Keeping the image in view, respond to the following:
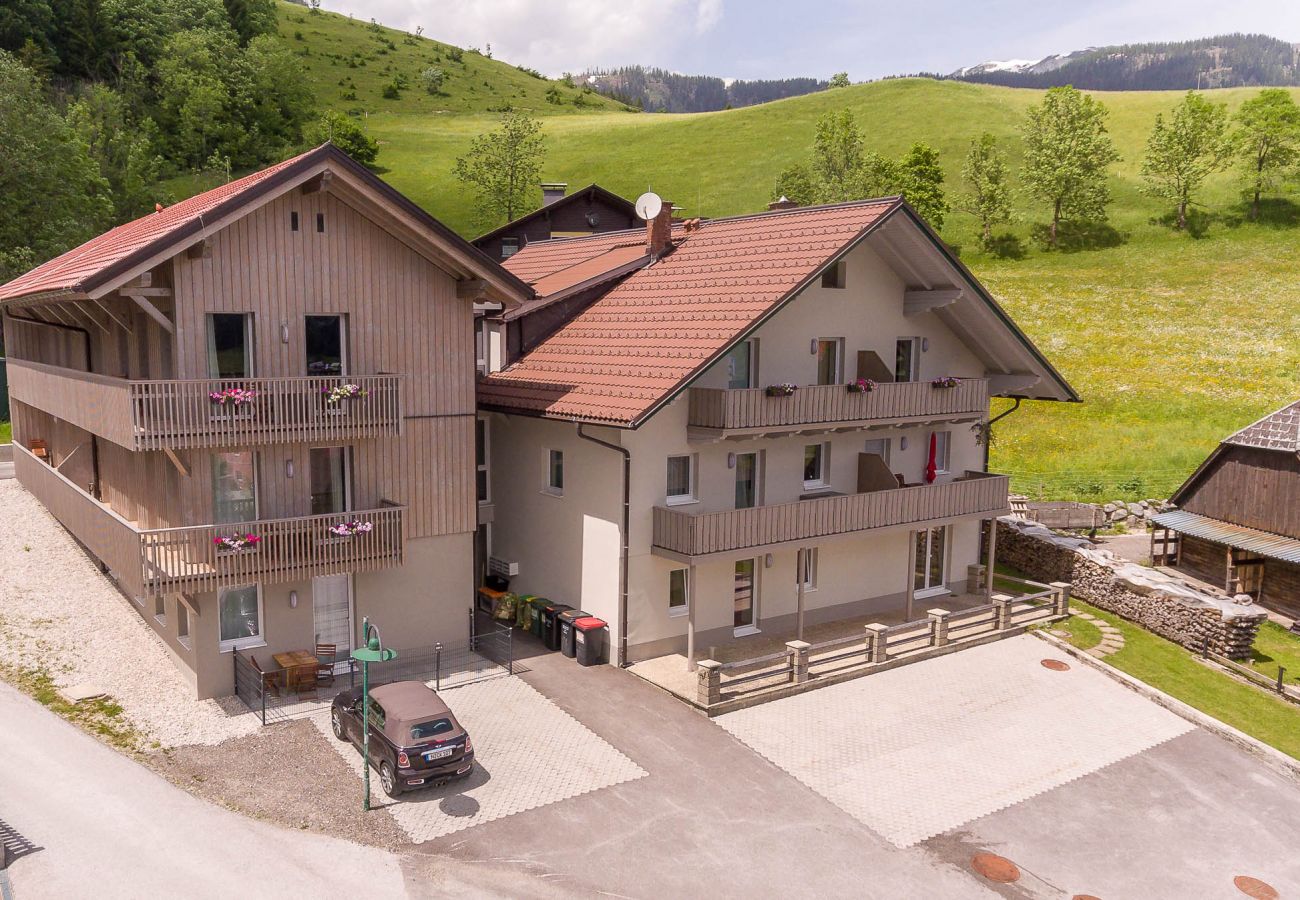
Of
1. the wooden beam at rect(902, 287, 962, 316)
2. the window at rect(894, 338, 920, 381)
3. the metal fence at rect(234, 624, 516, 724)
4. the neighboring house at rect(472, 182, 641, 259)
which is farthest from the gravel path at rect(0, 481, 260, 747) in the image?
the neighboring house at rect(472, 182, 641, 259)

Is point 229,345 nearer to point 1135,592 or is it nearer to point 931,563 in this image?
point 931,563

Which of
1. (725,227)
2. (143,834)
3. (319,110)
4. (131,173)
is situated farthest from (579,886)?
(319,110)

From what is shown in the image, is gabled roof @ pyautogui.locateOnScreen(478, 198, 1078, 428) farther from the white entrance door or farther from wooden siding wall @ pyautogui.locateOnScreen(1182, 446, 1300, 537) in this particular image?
wooden siding wall @ pyautogui.locateOnScreen(1182, 446, 1300, 537)

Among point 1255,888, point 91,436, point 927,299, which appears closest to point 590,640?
point 927,299

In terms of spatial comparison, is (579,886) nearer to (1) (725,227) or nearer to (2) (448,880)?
(2) (448,880)

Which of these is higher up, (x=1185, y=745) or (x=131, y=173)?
(x=131, y=173)

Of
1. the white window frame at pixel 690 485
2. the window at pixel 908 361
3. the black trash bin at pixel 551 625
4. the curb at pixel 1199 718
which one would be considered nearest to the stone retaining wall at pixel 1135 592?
the curb at pixel 1199 718
